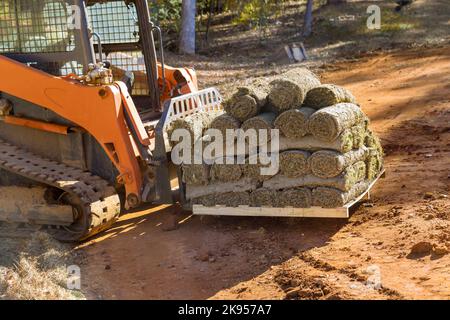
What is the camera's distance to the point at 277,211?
24.3ft

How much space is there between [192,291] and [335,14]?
20352mm

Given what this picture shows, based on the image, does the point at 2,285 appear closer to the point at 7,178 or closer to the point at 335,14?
the point at 7,178

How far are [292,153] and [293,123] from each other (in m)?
0.30

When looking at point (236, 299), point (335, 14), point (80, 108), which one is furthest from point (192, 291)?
point (335, 14)

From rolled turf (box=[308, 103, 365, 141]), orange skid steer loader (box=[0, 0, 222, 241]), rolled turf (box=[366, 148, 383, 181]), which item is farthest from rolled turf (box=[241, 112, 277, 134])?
rolled turf (box=[366, 148, 383, 181])

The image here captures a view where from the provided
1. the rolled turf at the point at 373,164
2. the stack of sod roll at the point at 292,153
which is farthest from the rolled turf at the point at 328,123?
the rolled turf at the point at 373,164

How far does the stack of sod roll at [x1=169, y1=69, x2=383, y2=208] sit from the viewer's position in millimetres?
7234

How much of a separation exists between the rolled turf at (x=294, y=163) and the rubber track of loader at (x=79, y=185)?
1801 millimetres

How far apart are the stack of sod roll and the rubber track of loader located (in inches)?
33.8

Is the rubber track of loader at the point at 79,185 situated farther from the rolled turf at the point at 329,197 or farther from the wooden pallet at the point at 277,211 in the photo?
the rolled turf at the point at 329,197

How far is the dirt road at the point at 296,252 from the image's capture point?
6.08m

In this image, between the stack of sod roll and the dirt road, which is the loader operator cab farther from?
the dirt road

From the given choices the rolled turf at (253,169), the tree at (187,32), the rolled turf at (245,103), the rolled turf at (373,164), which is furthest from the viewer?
the tree at (187,32)

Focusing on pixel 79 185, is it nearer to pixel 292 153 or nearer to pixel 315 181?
pixel 292 153
